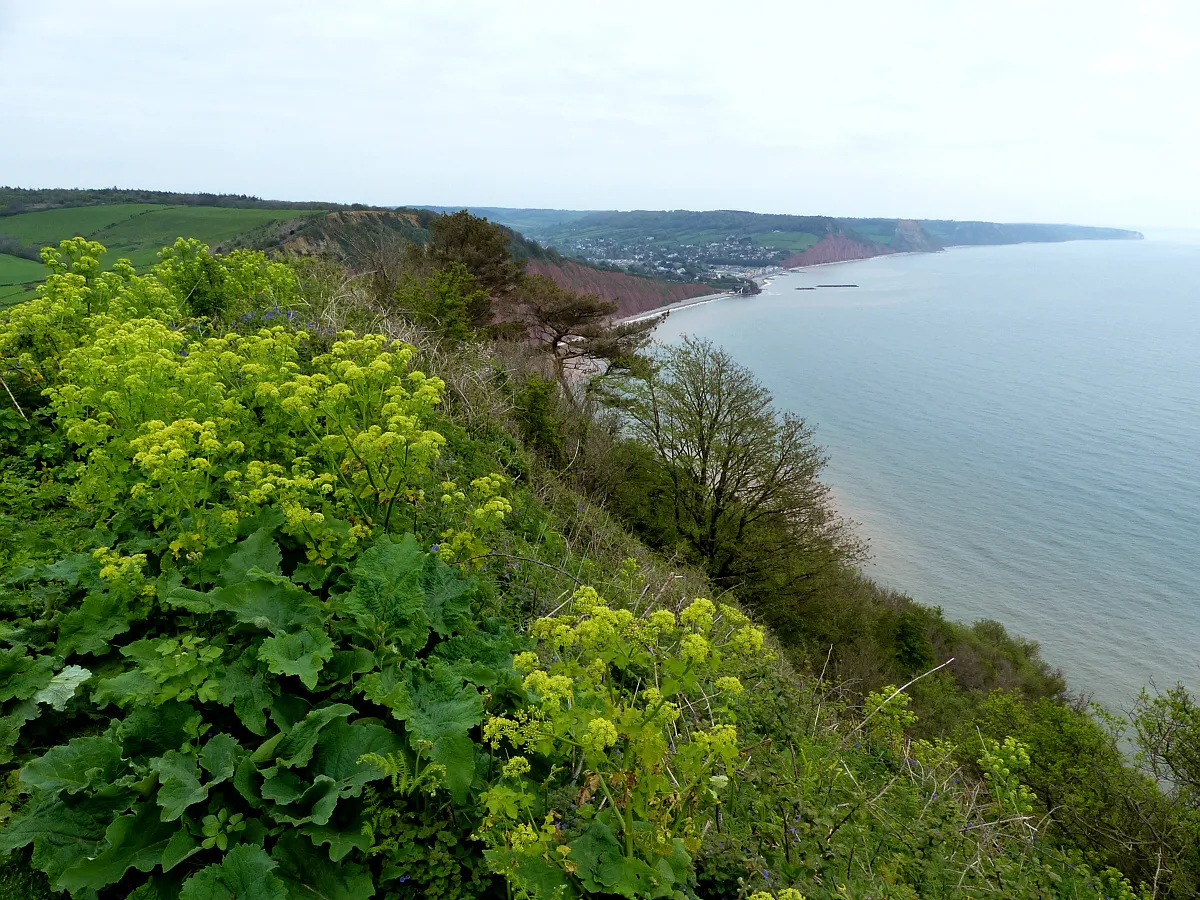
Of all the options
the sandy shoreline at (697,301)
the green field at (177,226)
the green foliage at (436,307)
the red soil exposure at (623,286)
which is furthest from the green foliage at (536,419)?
the red soil exposure at (623,286)

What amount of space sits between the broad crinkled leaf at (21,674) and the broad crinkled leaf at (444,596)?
187cm

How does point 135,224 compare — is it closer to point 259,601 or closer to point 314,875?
point 259,601

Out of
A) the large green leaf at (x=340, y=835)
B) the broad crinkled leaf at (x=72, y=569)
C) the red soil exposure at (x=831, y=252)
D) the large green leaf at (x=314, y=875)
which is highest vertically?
the red soil exposure at (x=831, y=252)

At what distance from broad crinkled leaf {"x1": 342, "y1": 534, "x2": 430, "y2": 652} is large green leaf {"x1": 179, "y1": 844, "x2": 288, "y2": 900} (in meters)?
1.16

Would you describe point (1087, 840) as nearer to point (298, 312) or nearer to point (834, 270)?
point (298, 312)

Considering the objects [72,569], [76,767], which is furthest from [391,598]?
[72,569]

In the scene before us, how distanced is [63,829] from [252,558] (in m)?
1.47

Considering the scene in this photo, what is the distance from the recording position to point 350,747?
281 cm

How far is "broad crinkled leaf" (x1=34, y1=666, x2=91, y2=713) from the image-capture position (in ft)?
9.59

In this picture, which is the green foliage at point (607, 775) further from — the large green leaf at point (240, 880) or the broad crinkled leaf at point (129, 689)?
the broad crinkled leaf at point (129, 689)

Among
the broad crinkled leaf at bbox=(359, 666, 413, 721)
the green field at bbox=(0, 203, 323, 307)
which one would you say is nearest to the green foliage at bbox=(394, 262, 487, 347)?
the broad crinkled leaf at bbox=(359, 666, 413, 721)

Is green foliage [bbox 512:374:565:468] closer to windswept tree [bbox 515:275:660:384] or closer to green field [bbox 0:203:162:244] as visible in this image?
windswept tree [bbox 515:275:660:384]

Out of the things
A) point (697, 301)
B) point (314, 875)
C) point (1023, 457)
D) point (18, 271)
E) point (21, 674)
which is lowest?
point (1023, 457)

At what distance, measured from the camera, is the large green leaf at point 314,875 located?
8.00ft
